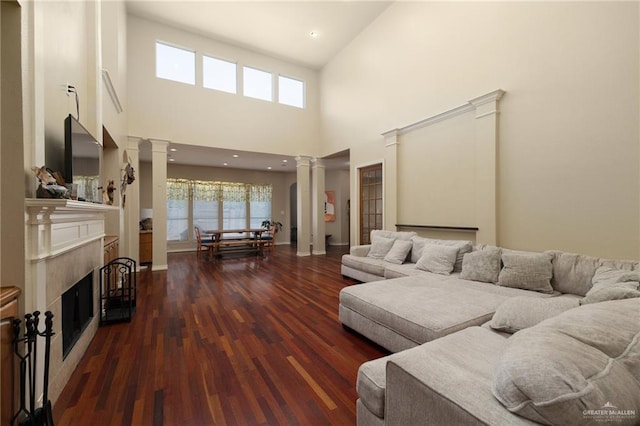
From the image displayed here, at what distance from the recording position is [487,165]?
3.73 meters

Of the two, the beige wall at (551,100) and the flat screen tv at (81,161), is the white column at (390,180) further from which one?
the flat screen tv at (81,161)

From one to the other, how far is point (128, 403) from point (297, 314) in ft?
5.80

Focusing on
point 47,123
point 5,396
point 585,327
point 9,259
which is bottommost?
point 5,396

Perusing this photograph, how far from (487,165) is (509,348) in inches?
136

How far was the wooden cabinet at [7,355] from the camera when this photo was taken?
4.06 feet

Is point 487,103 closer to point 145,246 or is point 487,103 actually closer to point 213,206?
point 145,246

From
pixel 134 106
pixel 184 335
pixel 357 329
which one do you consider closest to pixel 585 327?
pixel 357 329

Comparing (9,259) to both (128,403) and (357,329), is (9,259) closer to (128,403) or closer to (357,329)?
(128,403)

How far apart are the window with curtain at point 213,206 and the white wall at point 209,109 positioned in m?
3.02

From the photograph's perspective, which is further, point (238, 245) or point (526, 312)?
point (238, 245)

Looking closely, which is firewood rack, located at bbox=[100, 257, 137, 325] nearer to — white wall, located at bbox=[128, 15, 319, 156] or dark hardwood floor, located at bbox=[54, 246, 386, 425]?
dark hardwood floor, located at bbox=[54, 246, 386, 425]

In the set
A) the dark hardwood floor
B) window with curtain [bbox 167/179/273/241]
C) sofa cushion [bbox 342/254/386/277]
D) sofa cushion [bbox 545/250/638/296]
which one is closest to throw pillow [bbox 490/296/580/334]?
the dark hardwood floor

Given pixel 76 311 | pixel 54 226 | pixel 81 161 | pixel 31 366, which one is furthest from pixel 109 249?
pixel 31 366

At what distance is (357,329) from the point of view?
2.54 m
